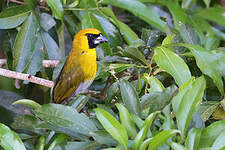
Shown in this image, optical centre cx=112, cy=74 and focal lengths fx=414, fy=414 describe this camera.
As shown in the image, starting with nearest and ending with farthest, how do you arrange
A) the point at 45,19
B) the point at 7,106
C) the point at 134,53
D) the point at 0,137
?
the point at 0,137 < the point at 134,53 < the point at 45,19 < the point at 7,106

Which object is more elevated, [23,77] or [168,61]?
[168,61]

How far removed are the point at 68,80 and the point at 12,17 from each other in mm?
473

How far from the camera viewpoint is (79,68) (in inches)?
94.0

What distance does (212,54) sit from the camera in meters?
1.57

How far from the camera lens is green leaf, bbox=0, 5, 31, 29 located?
6.93 ft

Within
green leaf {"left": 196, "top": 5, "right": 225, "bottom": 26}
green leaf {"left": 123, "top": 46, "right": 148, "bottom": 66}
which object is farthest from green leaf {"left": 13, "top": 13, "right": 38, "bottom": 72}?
green leaf {"left": 196, "top": 5, "right": 225, "bottom": 26}

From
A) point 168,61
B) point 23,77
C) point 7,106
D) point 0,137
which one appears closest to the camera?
point 0,137

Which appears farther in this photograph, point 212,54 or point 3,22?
point 3,22

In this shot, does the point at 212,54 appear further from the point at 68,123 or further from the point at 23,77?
the point at 23,77

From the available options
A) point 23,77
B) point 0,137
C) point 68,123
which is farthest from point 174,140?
point 23,77

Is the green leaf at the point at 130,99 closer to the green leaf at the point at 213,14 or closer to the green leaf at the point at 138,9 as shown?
the green leaf at the point at 138,9

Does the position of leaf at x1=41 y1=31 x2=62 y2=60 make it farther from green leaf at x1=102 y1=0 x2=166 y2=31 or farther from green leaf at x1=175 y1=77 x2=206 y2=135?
green leaf at x1=175 y1=77 x2=206 y2=135

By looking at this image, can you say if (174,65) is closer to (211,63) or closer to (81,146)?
(211,63)

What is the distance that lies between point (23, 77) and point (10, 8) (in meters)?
0.41
